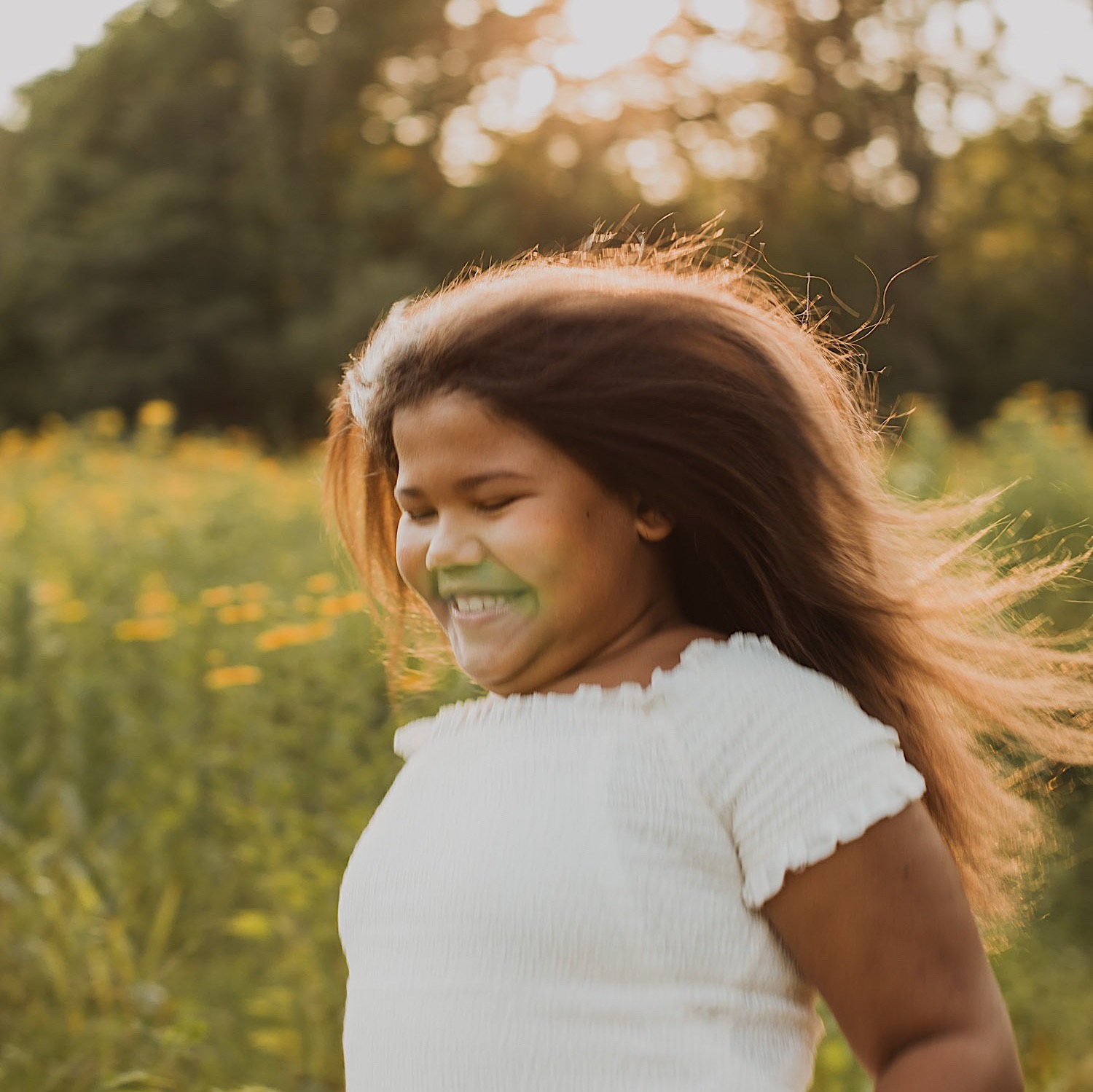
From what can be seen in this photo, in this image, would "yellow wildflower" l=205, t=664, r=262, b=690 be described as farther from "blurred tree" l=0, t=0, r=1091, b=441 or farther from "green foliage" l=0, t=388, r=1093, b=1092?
"blurred tree" l=0, t=0, r=1091, b=441

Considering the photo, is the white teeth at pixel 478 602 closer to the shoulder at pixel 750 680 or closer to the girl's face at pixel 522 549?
the girl's face at pixel 522 549

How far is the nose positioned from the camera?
45.2 inches

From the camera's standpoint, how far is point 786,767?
1000mm

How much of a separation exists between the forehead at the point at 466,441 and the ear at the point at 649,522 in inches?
3.5

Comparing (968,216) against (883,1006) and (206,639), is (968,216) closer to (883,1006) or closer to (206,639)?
(206,639)

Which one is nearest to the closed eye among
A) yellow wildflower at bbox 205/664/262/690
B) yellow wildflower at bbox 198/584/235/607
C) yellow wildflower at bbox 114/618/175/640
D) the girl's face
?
the girl's face

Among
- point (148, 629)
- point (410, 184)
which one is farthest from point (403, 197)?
point (148, 629)

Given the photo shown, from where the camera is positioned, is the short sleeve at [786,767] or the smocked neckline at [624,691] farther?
the smocked neckline at [624,691]

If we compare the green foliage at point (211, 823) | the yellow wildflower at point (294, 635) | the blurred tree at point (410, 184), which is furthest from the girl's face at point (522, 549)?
the blurred tree at point (410, 184)

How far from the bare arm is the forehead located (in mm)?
401

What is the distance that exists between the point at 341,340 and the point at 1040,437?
67.0 feet

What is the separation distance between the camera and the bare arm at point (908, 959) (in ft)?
3.15

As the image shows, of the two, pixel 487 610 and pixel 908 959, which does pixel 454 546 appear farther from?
pixel 908 959

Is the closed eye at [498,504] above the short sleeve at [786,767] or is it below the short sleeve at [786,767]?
above
